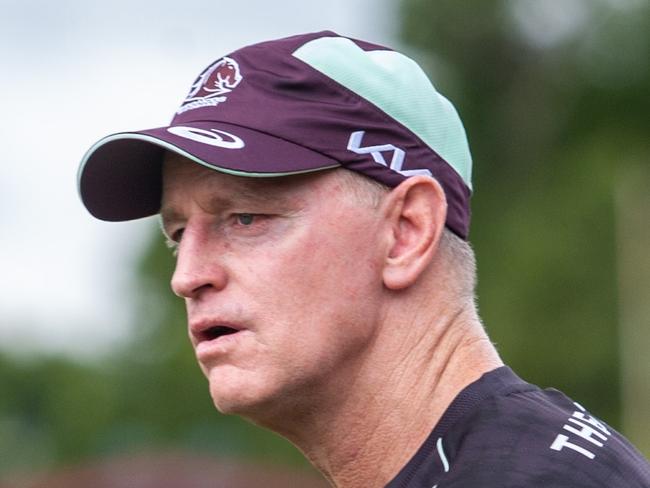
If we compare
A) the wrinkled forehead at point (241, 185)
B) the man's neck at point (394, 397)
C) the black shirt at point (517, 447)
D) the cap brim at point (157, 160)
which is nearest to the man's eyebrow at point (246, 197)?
the wrinkled forehead at point (241, 185)

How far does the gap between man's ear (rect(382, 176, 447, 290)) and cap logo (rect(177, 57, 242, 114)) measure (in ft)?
1.66

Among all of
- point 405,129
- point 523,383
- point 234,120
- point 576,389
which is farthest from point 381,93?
point 576,389

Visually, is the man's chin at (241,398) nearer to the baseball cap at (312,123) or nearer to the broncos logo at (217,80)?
the baseball cap at (312,123)

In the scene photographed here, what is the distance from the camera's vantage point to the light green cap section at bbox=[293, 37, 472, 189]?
3939 millimetres

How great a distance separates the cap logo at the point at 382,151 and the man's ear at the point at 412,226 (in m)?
0.02

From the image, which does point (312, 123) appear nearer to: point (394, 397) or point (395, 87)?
point (395, 87)

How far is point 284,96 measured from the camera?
3891 millimetres

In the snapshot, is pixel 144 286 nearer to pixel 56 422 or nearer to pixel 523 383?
pixel 56 422

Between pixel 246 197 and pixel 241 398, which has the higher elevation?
pixel 246 197

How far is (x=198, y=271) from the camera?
3904mm

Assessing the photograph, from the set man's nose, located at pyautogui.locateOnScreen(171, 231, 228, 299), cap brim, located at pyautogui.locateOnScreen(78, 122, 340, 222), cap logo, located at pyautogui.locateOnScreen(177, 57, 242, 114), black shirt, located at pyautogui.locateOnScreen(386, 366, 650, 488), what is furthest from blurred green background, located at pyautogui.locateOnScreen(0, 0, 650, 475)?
black shirt, located at pyautogui.locateOnScreen(386, 366, 650, 488)

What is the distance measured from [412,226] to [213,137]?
1.82 feet

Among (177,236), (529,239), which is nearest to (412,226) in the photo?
(177,236)

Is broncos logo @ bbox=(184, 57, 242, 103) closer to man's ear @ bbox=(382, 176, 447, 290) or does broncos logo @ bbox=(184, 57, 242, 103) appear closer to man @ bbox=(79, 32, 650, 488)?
man @ bbox=(79, 32, 650, 488)
